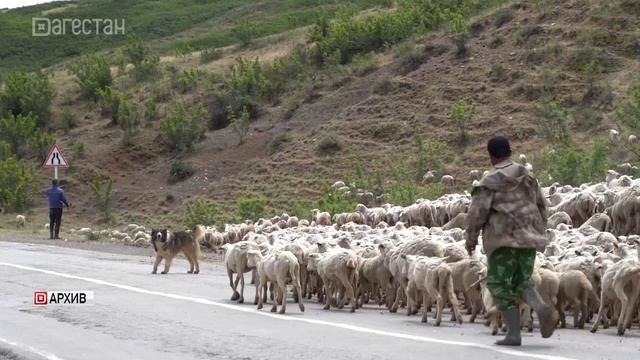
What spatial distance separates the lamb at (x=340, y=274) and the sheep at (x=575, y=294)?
3.33 metres

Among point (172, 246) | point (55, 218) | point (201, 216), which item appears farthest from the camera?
point (201, 216)

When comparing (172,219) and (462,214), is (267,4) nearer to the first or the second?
(172,219)

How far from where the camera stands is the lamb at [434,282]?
50.5 ft

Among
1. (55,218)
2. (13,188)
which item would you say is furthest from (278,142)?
(55,218)

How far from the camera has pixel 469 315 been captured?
Answer: 54.0 ft

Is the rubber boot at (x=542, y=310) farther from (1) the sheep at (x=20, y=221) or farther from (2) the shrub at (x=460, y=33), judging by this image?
(2) the shrub at (x=460, y=33)

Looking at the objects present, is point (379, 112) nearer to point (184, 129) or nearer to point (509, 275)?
point (184, 129)

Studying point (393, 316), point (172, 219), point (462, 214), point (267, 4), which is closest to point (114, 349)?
point (393, 316)

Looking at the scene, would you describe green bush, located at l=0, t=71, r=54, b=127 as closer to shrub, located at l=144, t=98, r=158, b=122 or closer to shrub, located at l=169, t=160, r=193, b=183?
shrub, located at l=144, t=98, r=158, b=122

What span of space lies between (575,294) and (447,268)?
5.28 ft

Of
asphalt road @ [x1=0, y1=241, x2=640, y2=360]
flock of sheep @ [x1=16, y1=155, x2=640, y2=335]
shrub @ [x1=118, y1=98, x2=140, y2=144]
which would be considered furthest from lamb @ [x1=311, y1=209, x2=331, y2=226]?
shrub @ [x1=118, y1=98, x2=140, y2=144]

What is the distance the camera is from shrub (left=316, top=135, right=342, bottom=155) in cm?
4875

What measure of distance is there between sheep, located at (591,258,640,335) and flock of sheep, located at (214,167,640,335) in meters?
0.01

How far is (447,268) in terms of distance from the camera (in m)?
15.4
